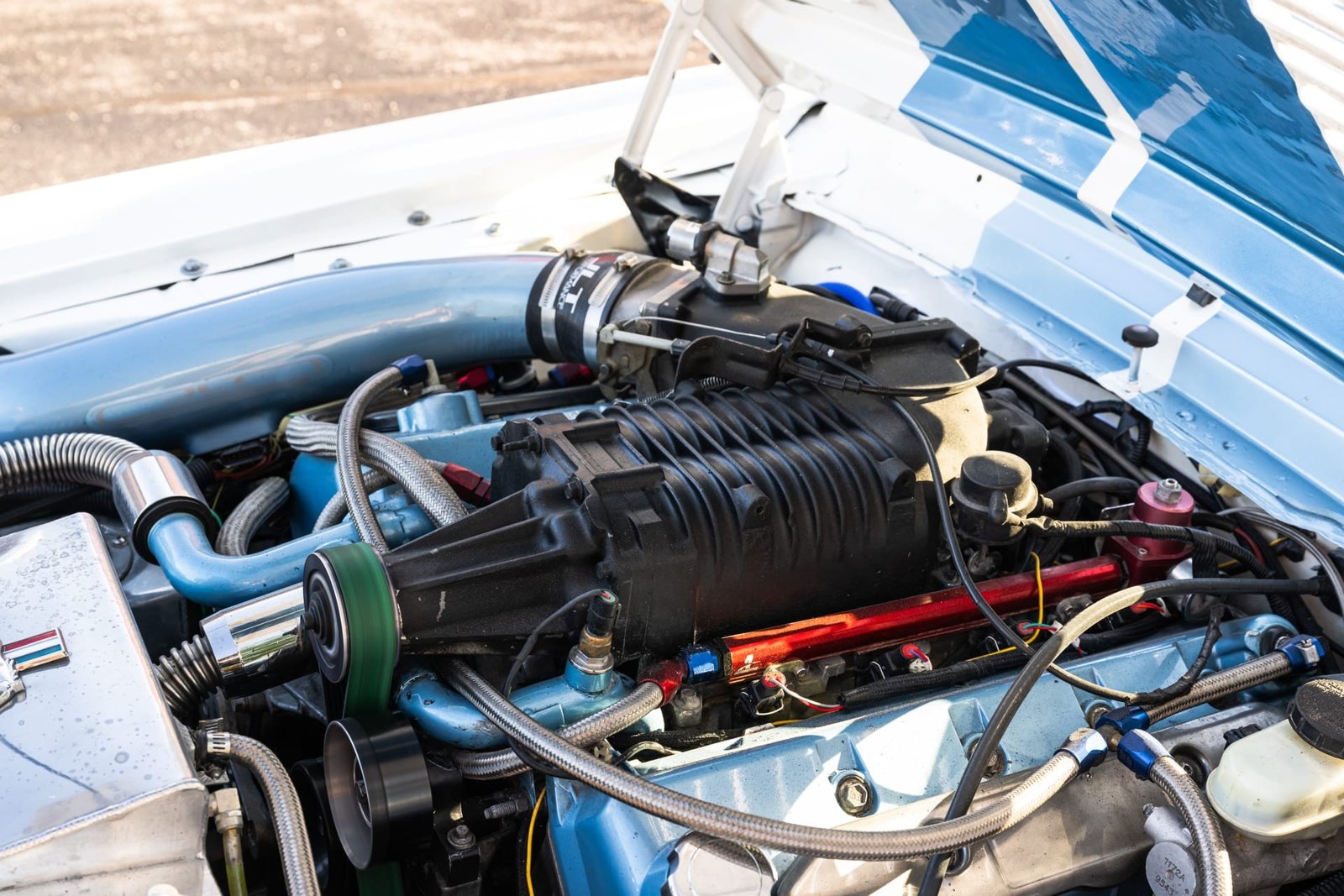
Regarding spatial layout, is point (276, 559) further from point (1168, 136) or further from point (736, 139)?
point (736, 139)

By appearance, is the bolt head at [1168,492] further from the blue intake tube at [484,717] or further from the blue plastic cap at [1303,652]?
the blue intake tube at [484,717]

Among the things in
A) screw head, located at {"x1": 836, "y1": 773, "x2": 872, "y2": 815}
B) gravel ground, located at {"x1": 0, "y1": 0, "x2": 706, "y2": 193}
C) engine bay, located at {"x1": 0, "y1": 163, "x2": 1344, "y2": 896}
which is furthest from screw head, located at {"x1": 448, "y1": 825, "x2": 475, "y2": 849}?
gravel ground, located at {"x1": 0, "y1": 0, "x2": 706, "y2": 193}

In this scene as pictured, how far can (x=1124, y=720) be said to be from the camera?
120 centimetres

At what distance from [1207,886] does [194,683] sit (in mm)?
942

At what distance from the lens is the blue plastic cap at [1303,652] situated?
1.28m

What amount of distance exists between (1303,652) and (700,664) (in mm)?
614

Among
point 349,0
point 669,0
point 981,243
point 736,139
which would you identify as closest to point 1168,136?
point 981,243

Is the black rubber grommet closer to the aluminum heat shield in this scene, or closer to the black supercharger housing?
the aluminum heat shield

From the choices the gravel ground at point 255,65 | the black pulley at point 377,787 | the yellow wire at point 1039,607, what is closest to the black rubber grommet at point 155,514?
the black pulley at point 377,787

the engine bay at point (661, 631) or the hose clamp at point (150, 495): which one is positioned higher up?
the hose clamp at point (150, 495)

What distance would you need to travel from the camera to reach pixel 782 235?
2.10 m

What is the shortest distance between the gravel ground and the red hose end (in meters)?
4.13

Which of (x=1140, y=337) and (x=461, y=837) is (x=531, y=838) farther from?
(x=1140, y=337)

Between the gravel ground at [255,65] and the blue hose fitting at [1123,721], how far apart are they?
14.4ft
